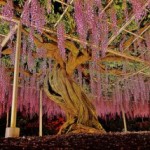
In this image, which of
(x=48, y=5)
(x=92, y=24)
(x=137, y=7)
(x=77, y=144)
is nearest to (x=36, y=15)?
(x=48, y=5)

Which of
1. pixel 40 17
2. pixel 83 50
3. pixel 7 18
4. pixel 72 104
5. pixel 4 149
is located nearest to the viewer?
pixel 4 149

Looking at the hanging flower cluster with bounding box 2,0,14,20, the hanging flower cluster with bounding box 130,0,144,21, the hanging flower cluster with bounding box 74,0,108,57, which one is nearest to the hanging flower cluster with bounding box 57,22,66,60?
the hanging flower cluster with bounding box 74,0,108,57

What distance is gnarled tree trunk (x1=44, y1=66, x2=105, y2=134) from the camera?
551 cm

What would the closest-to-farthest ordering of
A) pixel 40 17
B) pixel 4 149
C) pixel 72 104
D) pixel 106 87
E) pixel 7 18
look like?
pixel 4 149 → pixel 7 18 → pixel 40 17 → pixel 72 104 → pixel 106 87

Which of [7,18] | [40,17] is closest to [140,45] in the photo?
[40,17]

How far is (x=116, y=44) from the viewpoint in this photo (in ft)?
21.3

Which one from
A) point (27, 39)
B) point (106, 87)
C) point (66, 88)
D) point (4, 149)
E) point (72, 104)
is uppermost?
point (27, 39)

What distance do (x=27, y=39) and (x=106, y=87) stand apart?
5405 millimetres

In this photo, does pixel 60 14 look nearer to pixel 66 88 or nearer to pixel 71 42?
pixel 71 42

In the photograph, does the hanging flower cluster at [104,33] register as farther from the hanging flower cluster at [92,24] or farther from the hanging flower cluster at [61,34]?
the hanging flower cluster at [61,34]

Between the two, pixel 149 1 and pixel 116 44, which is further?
pixel 116 44

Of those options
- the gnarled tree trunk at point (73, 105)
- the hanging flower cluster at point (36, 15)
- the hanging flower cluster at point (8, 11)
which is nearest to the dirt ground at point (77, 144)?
the gnarled tree trunk at point (73, 105)

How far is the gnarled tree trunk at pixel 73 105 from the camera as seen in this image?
5.51m

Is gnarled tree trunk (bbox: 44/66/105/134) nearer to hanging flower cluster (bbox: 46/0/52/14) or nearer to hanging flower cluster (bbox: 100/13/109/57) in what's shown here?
hanging flower cluster (bbox: 100/13/109/57)
